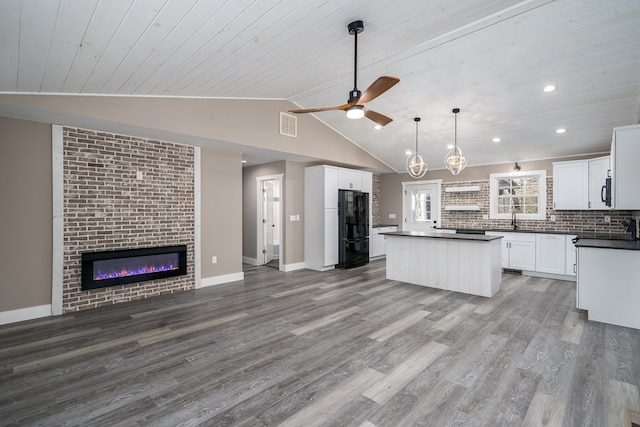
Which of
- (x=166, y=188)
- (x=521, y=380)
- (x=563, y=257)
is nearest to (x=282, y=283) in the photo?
(x=166, y=188)

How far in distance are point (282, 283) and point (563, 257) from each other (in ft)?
17.5

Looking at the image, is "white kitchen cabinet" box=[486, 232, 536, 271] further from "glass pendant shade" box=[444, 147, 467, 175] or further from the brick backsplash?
"glass pendant shade" box=[444, 147, 467, 175]

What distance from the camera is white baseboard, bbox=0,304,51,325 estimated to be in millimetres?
3543

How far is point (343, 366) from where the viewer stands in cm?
259

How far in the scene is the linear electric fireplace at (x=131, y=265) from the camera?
13.3 ft

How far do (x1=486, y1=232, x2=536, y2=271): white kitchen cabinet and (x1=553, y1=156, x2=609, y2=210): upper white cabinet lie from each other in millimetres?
829

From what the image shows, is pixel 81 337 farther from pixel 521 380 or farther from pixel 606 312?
pixel 606 312

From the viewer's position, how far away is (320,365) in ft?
8.55

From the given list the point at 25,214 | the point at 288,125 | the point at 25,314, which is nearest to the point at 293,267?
the point at 288,125

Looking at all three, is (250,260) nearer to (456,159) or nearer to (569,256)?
(456,159)

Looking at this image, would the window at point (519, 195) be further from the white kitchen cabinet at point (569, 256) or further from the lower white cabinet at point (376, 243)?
the lower white cabinet at point (376, 243)

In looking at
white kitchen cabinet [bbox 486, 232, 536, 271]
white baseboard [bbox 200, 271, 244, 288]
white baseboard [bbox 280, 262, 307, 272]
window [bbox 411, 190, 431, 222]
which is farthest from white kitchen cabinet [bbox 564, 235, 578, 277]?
white baseboard [bbox 200, 271, 244, 288]

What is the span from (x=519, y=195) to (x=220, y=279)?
21.6ft

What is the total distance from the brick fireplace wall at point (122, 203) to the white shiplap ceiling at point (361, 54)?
42.0 inches
